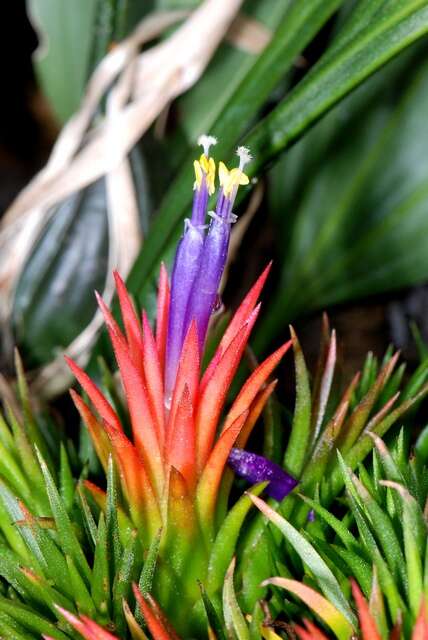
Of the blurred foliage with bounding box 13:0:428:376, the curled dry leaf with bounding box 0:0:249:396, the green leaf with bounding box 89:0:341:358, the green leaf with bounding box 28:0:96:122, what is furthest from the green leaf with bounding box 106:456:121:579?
the green leaf with bounding box 28:0:96:122

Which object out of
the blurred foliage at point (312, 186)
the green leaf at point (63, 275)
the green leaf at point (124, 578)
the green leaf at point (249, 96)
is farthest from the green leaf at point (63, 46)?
the green leaf at point (124, 578)

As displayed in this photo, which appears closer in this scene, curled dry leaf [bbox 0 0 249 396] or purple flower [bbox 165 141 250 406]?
Answer: purple flower [bbox 165 141 250 406]

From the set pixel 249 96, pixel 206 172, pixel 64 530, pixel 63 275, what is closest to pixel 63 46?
pixel 63 275

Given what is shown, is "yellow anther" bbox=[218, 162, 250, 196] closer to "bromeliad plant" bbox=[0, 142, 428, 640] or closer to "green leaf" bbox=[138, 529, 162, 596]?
"bromeliad plant" bbox=[0, 142, 428, 640]

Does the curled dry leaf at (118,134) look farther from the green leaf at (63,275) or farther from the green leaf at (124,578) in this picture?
the green leaf at (124,578)

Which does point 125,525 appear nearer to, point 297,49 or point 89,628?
point 89,628

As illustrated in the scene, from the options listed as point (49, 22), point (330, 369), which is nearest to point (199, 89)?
point (49, 22)

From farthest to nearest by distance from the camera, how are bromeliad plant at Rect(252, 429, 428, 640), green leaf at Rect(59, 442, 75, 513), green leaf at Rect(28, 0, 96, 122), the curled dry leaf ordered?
green leaf at Rect(28, 0, 96, 122), the curled dry leaf, green leaf at Rect(59, 442, 75, 513), bromeliad plant at Rect(252, 429, 428, 640)

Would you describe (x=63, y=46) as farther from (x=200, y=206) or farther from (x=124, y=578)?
(x=124, y=578)
